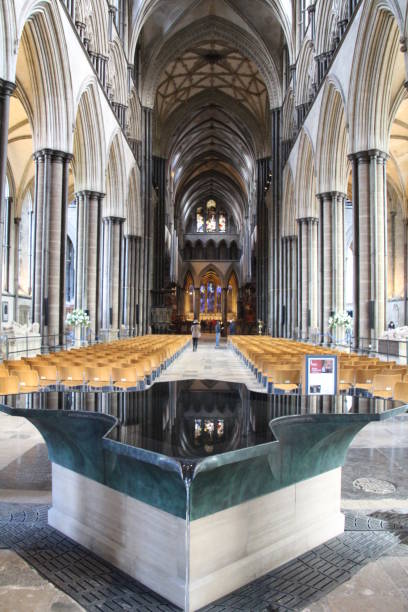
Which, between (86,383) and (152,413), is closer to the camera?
(152,413)

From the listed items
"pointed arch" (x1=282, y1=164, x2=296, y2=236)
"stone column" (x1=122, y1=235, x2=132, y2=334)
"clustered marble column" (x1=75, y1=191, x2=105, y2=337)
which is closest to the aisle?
"clustered marble column" (x1=75, y1=191, x2=105, y2=337)

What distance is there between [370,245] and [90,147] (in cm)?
1147

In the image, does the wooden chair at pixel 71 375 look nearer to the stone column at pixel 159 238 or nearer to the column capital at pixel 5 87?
the column capital at pixel 5 87

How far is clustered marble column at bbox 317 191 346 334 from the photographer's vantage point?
19.1m

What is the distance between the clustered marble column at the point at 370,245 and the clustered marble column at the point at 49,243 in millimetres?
9166

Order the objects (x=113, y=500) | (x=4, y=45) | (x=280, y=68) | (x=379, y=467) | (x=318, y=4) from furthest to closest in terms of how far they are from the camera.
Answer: (x=280, y=68) < (x=318, y=4) < (x=4, y=45) < (x=379, y=467) < (x=113, y=500)

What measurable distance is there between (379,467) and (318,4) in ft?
64.8

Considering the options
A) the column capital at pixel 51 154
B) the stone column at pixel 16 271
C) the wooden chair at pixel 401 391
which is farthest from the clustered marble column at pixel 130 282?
the wooden chair at pixel 401 391

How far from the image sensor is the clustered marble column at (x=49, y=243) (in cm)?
1443

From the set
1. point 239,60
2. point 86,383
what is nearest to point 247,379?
point 86,383

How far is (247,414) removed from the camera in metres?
3.19

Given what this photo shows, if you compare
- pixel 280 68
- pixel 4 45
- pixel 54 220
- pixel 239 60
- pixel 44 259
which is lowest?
pixel 44 259

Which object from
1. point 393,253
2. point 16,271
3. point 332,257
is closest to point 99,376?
point 332,257

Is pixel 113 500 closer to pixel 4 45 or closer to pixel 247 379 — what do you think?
pixel 247 379
